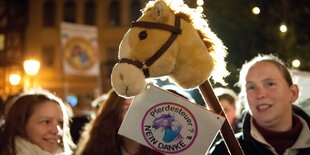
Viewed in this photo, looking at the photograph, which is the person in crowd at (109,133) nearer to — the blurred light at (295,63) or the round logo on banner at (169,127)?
the round logo on banner at (169,127)

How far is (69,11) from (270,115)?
1203 inches

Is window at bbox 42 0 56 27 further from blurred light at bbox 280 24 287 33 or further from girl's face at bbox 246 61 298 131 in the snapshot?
girl's face at bbox 246 61 298 131

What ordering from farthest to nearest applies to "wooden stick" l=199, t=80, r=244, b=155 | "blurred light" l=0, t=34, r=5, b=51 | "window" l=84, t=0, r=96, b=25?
1. "window" l=84, t=0, r=96, b=25
2. "blurred light" l=0, t=34, r=5, b=51
3. "wooden stick" l=199, t=80, r=244, b=155

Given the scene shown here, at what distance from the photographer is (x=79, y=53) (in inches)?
372

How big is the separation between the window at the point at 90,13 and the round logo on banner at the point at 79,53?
22689 mm

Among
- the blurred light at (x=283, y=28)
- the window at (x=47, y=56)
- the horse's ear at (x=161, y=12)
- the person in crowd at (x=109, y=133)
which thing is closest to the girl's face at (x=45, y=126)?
the person in crowd at (x=109, y=133)

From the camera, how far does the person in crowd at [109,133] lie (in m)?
3.28

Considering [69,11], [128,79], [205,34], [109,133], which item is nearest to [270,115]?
[205,34]

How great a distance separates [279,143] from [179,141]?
89 cm

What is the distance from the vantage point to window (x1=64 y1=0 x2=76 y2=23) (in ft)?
105

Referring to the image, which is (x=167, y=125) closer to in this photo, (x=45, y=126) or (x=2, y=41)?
(x=45, y=126)

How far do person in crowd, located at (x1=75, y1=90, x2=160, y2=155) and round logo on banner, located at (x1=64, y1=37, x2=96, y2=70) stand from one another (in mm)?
5527

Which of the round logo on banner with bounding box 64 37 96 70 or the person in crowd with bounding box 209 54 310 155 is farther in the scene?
the round logo on banner with bounding box 64 37 96 70

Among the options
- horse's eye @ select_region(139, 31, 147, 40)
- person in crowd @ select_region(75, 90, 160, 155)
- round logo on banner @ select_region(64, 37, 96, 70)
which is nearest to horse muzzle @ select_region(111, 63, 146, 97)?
horse's eye @ select_region(139, 31, 147, 40)
